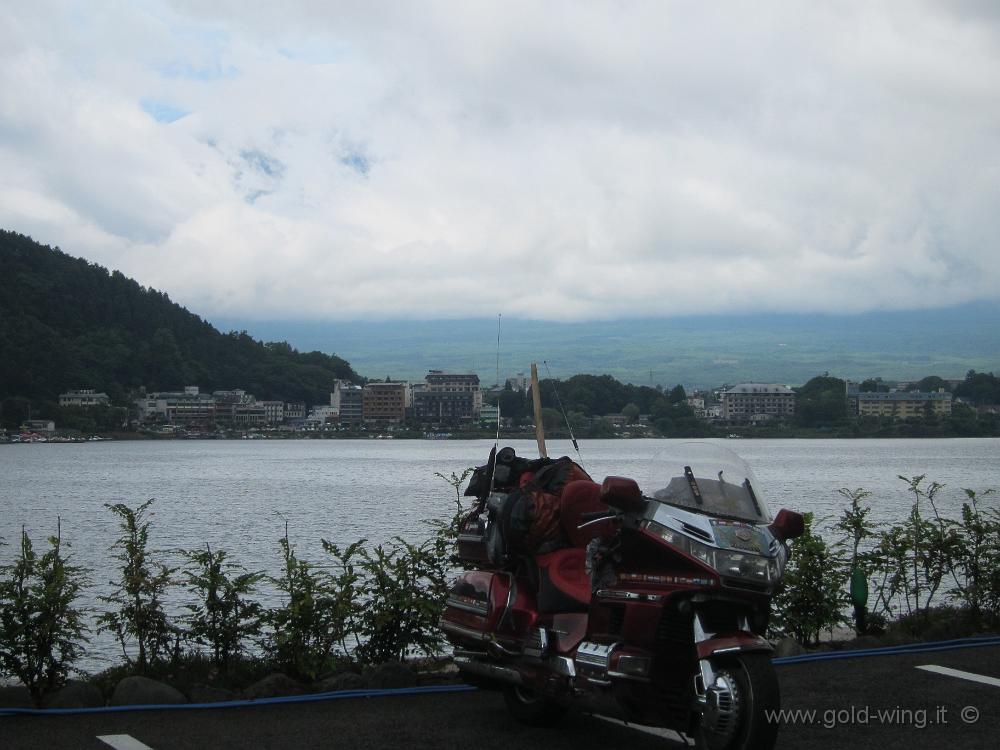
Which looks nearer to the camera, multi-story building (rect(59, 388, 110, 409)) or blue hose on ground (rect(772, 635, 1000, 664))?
blue hose on ground (rect(772, 635, 1000, 664))

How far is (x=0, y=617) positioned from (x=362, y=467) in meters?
71.4

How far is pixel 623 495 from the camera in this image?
6.02 m

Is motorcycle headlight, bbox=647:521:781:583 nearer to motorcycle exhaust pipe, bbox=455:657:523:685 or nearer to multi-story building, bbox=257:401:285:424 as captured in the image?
motorcycle exhaust pipe, bbox=455:657:523:685

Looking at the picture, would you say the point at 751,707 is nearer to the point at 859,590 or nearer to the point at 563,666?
the point at 563,666

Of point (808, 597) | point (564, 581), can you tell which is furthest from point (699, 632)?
point (808, 597)

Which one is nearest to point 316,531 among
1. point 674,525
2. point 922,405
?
point 674,525

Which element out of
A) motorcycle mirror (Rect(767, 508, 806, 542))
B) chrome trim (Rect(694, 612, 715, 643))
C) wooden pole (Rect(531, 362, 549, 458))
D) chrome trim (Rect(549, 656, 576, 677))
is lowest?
chrome trim (Rect(549, 656, 576, 677))

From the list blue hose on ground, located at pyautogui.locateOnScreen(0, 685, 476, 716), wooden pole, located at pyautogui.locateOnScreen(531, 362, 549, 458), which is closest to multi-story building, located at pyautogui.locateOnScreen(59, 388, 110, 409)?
wooden pole, located at pyautogui.locateOnScreen(531, 362, 549, 458)

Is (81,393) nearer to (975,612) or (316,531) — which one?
(316,531)

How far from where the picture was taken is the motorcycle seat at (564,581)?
6684 millimetres

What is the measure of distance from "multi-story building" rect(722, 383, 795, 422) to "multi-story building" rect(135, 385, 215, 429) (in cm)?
6857

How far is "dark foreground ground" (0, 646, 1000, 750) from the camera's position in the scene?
6.77m

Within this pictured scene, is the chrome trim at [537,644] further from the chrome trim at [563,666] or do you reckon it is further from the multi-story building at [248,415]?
the multi-story building at [248,415]

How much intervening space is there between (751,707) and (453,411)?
106 m
